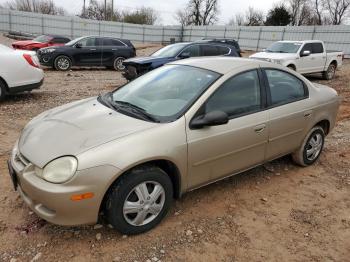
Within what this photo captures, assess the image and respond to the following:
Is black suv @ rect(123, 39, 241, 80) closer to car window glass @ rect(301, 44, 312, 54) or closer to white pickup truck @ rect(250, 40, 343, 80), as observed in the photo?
white pickup truck @ rect(250, 40, 343, 80)

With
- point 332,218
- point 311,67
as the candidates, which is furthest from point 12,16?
point 332,218

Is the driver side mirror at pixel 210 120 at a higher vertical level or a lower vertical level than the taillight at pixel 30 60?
lower

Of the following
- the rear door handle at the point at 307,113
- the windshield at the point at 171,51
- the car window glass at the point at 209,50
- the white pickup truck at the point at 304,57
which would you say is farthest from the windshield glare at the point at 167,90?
the white pickup truck at the point at 304,57

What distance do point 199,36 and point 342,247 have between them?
33734 millimetres

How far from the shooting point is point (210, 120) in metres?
3.33

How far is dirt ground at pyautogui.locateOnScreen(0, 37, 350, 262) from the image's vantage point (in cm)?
308

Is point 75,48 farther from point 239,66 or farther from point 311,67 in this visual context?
point 239,66

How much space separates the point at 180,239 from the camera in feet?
10.7

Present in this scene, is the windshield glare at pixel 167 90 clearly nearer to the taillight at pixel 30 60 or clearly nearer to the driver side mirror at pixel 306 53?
the taillight at pixel 30 60

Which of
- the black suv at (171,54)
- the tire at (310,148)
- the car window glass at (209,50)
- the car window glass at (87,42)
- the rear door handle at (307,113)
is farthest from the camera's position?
the car window glass at (87,42)

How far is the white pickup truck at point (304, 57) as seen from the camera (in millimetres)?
12961

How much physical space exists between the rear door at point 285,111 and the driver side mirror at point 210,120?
3.06 ft

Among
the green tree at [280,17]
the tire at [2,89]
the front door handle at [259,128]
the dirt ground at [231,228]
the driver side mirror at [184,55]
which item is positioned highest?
the green tree at [280,17]

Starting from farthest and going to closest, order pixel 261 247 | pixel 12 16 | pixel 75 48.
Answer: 1. pixel 12 16
2. pixel 75 48
3. pixel 261 247
